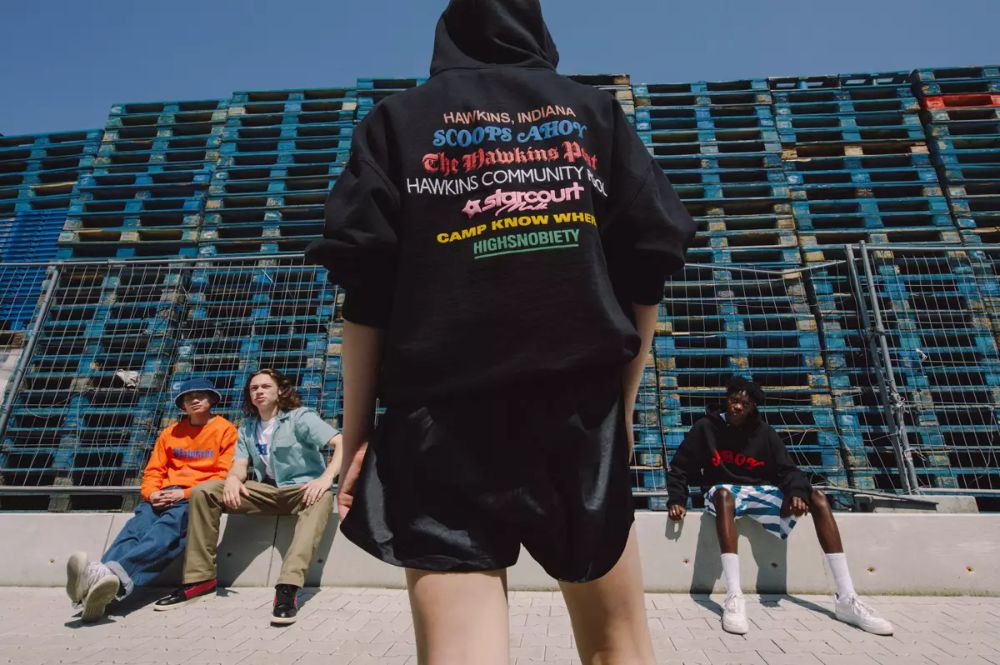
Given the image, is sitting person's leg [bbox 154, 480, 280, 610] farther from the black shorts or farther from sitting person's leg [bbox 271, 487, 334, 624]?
the black shorts

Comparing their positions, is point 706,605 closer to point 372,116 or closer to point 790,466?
point 790,466

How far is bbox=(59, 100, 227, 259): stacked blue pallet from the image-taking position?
7.88 m

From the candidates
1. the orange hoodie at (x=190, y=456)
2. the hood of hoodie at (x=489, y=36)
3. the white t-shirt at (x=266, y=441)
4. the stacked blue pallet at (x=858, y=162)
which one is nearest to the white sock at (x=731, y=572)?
the white t-shirt at (x=266, y=441)

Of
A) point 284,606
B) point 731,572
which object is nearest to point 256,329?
point 284,606

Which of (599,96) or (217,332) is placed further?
A: (217,332)

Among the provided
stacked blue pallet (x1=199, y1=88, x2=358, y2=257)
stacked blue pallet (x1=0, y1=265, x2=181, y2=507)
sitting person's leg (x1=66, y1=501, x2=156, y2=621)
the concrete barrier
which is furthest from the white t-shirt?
stacked blue pallet (x1=199, y1=88, x2=358, y2=257)

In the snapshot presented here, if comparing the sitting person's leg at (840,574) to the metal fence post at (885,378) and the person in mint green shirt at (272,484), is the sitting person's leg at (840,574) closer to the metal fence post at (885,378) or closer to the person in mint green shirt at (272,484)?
the metal fence post at (885,378)

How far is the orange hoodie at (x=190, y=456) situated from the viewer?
→ 4203mm

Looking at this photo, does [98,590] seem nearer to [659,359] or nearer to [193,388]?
[193,388]

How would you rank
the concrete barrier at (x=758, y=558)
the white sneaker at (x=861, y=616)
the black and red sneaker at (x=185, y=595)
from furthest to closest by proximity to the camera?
the concrete barrier at (x=758, y=558), the black and red sneaker at (x=185, y=595), the white sneaker at (x=861, y=616)

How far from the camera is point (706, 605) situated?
381cm

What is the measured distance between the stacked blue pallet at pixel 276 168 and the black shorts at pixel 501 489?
687 cm

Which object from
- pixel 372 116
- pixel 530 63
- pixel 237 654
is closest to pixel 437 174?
pixel 372 116

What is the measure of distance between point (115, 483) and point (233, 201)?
4244 millimetres
